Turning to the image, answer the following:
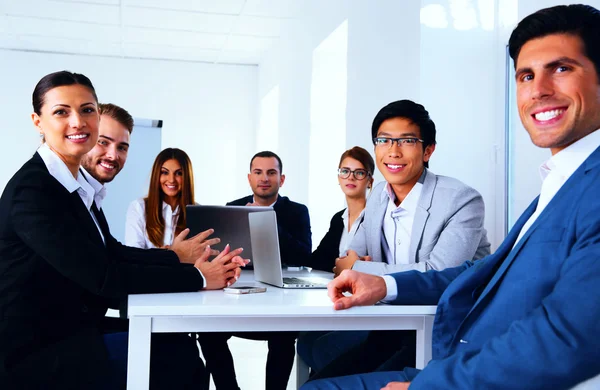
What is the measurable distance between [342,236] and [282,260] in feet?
1.46

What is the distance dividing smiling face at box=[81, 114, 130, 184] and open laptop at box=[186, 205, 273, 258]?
2.00 feet

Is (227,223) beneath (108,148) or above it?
beneath

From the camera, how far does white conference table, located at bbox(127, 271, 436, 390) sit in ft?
4.91

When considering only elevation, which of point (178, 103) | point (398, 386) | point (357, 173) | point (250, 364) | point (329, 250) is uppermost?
point (178, 103)

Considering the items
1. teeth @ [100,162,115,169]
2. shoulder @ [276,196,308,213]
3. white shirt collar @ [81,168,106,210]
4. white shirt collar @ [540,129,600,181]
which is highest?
teeth @ [100,162,115,169]

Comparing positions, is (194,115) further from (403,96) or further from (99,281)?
(99,281)

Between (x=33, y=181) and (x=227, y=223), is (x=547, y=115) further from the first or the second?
(x=227, y=223)

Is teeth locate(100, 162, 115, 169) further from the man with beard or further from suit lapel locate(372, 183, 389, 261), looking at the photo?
suit lapel locate(372, 183, 389, 261)

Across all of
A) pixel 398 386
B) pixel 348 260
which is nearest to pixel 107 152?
pixel 348 260

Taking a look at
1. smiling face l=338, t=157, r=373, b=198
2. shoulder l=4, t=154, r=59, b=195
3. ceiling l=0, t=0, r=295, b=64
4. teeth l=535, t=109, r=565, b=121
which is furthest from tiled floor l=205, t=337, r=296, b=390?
ceiling l=0, t=0, r=295, b=64

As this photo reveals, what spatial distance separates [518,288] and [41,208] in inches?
49.8

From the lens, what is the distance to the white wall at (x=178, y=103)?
770cm

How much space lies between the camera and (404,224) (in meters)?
2.36

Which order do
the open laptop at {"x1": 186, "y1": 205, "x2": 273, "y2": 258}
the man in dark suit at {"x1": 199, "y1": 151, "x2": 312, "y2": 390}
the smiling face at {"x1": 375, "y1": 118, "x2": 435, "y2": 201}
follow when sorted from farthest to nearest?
the man in dark suit at {"x1": 199, "y1": 151, "x2": 312, "y2": 390}
the open laptop at {"x1": 186, "y1": 205, "x2": 273, "y2": 258}
the smiling face at {"x1": 375, "y1": 118, "x2": 435, "y2": 201}
